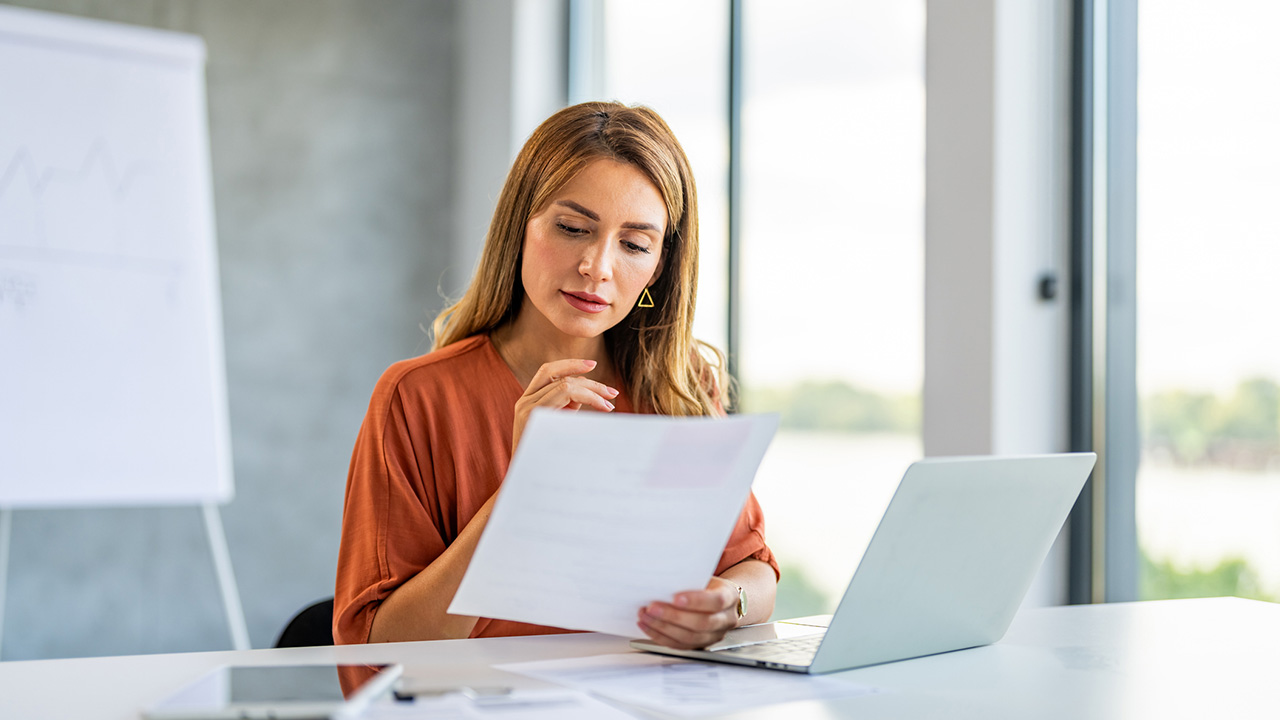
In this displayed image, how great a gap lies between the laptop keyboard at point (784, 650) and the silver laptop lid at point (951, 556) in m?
0.04

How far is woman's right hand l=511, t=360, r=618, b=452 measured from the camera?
105 cm

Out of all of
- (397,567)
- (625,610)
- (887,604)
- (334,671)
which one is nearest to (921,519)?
(887,604)

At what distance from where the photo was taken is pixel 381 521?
3.88 feet

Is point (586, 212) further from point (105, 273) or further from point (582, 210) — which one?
point (105, 273)

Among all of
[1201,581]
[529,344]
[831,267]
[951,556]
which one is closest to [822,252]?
[831,267]

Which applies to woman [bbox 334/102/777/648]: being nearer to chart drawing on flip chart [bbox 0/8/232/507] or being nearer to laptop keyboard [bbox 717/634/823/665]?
laptop keyboard [bbox 717/634/823/665]

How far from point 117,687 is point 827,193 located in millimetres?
2017

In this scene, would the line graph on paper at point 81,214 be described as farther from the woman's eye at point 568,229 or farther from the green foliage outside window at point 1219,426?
the green foliage outside window at point 1219,426

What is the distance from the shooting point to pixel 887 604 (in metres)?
0.88

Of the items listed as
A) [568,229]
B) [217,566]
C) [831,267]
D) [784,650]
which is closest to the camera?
[784,650]

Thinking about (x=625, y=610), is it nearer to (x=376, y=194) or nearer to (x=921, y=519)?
(x=921, y=519)

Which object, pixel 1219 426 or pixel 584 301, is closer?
pixel 584 301

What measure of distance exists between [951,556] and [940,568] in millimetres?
15

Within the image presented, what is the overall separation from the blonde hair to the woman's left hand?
0.54 m
